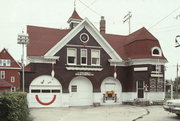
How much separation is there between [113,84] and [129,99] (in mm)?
2455

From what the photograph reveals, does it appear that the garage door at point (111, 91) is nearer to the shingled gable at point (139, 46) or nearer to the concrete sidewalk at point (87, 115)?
the shingled gable at point (139, 46)

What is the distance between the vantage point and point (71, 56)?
22.7m

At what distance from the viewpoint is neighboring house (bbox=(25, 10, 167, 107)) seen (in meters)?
21.3

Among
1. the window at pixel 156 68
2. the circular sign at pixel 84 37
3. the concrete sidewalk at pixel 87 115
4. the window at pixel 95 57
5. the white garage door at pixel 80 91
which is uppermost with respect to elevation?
the circular sign at pixel 84 37

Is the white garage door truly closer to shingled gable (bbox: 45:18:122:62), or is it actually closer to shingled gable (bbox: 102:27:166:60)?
shingled gable (bbox: 45:18:122:62)

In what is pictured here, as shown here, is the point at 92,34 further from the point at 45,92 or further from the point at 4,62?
the point at 4,62

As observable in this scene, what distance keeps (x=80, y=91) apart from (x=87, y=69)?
2447mm

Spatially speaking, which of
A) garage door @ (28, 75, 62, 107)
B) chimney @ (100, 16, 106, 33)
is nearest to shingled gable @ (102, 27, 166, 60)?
chimney @ (100, 16, 106, 33)

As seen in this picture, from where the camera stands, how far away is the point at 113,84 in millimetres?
24359

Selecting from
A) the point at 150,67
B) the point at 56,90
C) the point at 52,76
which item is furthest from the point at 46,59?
the point at 150,67

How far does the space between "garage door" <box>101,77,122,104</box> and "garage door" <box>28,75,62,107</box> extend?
5.03 metres

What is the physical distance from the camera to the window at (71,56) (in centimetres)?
2256

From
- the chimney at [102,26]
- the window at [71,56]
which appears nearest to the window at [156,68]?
the window at [71,56]

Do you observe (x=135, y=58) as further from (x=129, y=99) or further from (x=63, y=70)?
(x=63, y=70)
